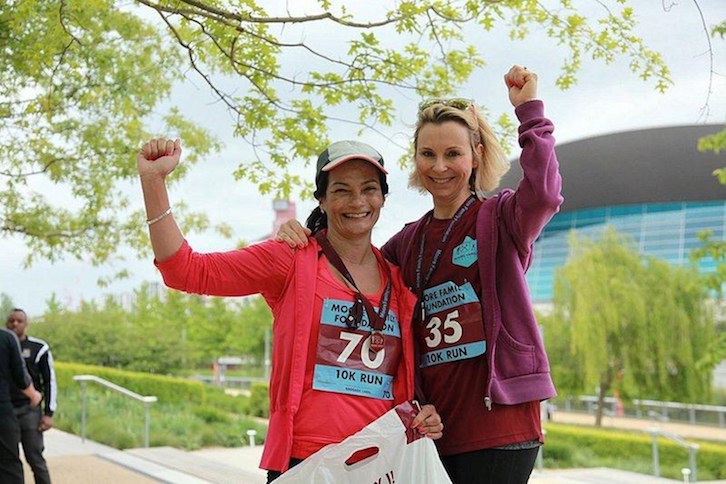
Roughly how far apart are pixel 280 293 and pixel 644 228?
158 ft

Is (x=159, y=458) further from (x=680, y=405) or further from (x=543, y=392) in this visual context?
(x=680, y=405)

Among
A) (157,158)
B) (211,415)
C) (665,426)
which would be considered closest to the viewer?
(157,158)

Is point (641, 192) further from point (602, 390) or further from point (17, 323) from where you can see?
point (17, 323)

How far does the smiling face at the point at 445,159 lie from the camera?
2262mm

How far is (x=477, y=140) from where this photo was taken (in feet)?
7.61

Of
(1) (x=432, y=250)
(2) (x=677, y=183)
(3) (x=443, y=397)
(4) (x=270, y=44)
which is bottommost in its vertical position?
(3) (x=443, y=397)

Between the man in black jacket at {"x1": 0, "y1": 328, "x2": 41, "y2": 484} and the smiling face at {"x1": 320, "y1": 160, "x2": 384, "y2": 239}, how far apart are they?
12.9ft

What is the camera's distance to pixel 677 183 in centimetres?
4728

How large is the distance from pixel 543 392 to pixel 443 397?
259 millimetres

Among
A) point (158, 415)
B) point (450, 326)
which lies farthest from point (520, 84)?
point (158, 415)

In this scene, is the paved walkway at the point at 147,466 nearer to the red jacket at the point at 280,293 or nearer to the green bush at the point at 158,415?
the green bush at the point at 158,415

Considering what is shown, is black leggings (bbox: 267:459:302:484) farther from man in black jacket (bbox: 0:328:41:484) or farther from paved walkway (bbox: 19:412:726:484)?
paved walkway (bbox: 19:412:726:484)

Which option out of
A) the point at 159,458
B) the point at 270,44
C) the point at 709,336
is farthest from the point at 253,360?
the point at 270,44

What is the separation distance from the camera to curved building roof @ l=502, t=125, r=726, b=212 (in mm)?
45844
